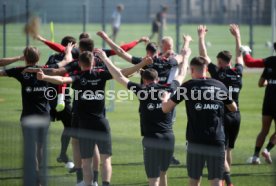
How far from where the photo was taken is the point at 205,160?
9.02 meters

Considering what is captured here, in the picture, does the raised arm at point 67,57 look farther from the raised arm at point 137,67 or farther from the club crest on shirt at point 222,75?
the club crest on shirt at point 222,75

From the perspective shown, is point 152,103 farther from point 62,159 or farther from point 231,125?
point 62,159

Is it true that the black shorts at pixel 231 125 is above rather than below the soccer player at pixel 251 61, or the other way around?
below

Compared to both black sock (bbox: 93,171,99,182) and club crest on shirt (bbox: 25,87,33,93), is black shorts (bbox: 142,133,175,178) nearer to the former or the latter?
black sock (bbox: 93,171,99,182)

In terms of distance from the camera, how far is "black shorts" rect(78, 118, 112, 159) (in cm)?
1016

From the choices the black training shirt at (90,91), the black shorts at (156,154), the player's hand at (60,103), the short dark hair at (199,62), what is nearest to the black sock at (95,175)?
the black training shirt at (90,91)

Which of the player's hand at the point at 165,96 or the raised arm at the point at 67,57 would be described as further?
the raised arm at the point at 67,57

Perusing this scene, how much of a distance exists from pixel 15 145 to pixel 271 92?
219 inches

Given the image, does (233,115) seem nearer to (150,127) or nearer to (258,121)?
(150,127)

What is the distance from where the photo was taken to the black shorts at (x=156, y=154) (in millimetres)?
9312

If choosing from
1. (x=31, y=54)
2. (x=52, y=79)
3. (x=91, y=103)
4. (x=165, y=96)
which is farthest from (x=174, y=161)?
(x=52, y=79)

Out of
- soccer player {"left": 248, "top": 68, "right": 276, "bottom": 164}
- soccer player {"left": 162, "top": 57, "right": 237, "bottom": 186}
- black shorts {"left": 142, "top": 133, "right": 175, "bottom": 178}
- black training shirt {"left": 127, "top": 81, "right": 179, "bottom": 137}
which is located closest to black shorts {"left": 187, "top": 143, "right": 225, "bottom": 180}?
soccer player {"left": 162, "top": 57, "right": 237, "bottom": 186}

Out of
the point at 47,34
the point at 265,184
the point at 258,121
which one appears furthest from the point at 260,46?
the point at 265,184

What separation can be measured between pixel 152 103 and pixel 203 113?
1.00 metres
